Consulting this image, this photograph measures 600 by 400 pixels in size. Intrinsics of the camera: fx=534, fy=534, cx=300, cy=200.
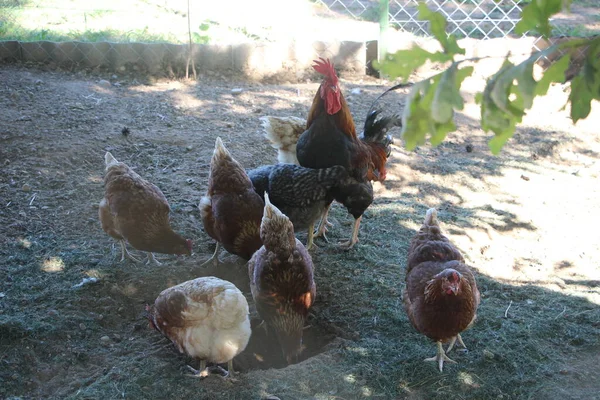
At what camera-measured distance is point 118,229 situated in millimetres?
4371

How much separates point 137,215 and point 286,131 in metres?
1.94

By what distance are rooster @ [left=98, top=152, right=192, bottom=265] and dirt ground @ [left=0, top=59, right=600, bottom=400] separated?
293 millimetres

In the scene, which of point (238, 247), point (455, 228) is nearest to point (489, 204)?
point (455, 228)

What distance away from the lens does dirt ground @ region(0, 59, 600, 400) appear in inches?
134

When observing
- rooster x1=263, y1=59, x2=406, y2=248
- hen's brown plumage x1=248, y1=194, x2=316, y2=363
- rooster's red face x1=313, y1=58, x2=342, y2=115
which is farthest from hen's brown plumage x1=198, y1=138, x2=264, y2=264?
rooster's red face x1=313, y1=58, x2=342, y2=115

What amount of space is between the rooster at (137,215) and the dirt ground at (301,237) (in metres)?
0.29

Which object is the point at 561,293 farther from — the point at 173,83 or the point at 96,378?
the point at 173,83

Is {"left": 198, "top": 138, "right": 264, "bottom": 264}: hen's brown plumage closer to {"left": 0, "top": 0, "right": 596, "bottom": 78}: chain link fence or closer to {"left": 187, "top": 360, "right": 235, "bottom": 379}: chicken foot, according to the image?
{"left": 187, "top": 360, "right": 235, "bottom": 379}: chicken foot

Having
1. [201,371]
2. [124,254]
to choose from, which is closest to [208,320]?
[201,371]

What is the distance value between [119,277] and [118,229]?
389 millimetres

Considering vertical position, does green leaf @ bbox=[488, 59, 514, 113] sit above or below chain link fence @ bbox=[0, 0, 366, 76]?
above

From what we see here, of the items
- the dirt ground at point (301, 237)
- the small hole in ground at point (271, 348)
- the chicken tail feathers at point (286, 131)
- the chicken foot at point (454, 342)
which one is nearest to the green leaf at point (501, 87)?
the dirt ground at point (301, 237)

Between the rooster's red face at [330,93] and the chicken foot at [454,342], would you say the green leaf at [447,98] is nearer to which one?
the chicken foot at [454,342]

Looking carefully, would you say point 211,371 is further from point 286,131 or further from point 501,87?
point 501,87
